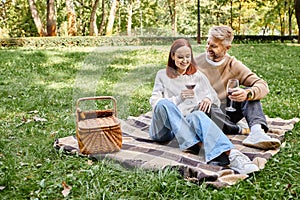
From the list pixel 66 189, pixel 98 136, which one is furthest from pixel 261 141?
pixel 66 189

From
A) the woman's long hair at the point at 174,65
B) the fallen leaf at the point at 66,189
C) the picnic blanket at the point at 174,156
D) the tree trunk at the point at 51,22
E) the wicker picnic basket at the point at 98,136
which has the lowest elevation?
the fallen leaf at the point at 66,189

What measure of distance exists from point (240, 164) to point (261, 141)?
524 millimetres

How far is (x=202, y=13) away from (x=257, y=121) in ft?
68.6

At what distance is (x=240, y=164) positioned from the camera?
2.73 m

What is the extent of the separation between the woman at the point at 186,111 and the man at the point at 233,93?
15 cm

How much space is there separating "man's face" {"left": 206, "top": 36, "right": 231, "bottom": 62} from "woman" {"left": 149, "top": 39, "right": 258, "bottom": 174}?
245 mm

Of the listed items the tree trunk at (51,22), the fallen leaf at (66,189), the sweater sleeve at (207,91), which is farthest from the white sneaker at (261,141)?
the tree trunk at (51,22)

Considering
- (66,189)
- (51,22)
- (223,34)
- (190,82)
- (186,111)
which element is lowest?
(66,189)

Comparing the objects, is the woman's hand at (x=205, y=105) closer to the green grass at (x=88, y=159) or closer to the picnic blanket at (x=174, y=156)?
the picnic blanket at (x=174, y=156)

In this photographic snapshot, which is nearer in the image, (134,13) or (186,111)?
(186,111)

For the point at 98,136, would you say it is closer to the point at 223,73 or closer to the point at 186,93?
the point at 186,93

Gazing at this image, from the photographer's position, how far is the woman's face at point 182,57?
10.3 ft

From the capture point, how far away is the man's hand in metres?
3.21

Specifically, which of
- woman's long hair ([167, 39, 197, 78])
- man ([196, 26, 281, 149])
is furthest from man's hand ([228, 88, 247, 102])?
woman's long hair ([167, 39, 197, 78])
